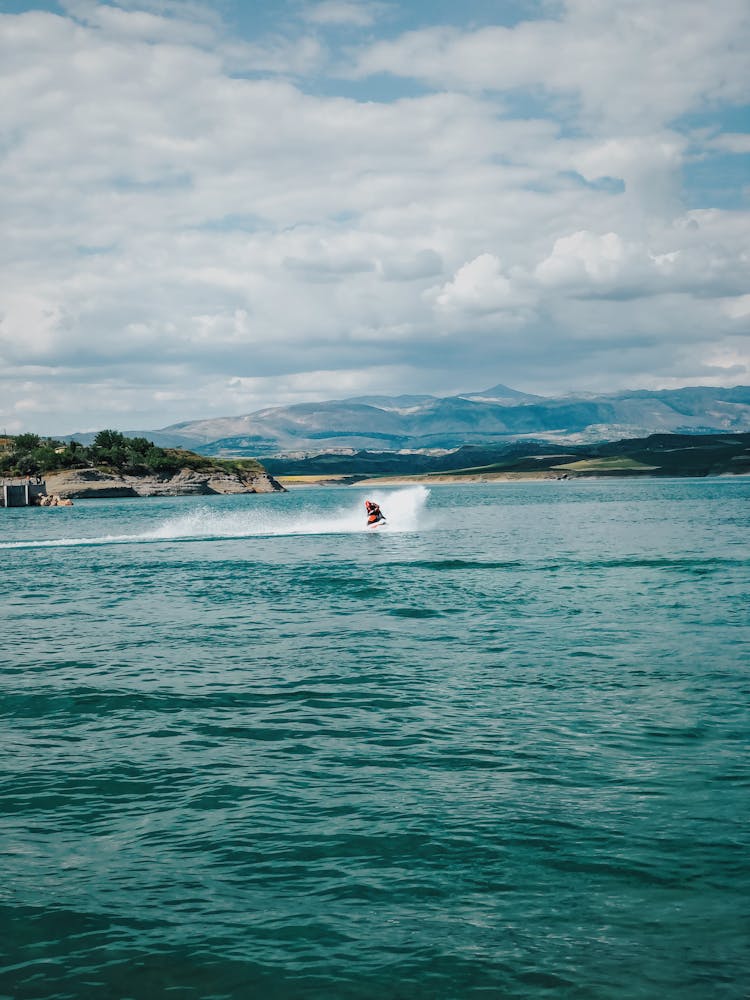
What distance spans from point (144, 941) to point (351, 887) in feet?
8.06

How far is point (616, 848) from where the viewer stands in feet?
37.4

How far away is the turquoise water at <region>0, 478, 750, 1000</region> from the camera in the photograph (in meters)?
9.03

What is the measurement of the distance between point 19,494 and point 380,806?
183 m

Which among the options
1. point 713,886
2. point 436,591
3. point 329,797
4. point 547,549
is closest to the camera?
point 713,886

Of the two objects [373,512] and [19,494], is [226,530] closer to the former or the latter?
[373,512]

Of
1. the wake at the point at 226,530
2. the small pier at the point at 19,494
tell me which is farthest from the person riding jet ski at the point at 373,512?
the small pier at the point at 19,494

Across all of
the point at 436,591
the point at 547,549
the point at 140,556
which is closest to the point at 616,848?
the point at 436,591

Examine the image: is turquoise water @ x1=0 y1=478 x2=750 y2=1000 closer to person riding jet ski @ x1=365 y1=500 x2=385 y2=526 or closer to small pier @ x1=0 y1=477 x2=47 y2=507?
person riding jet ski @ x1=365 y1=500 x2=385 y2=526

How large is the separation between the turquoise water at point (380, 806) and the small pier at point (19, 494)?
16054 centimetres

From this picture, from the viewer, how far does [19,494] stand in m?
181

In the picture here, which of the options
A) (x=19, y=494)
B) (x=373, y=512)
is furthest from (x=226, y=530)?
(x=19, y=494)

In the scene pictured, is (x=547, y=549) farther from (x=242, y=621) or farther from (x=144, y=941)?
(x=144, y=941)

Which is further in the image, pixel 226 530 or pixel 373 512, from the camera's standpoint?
pixel 226 530

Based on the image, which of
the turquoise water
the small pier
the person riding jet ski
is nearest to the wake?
the person riding jet ski
